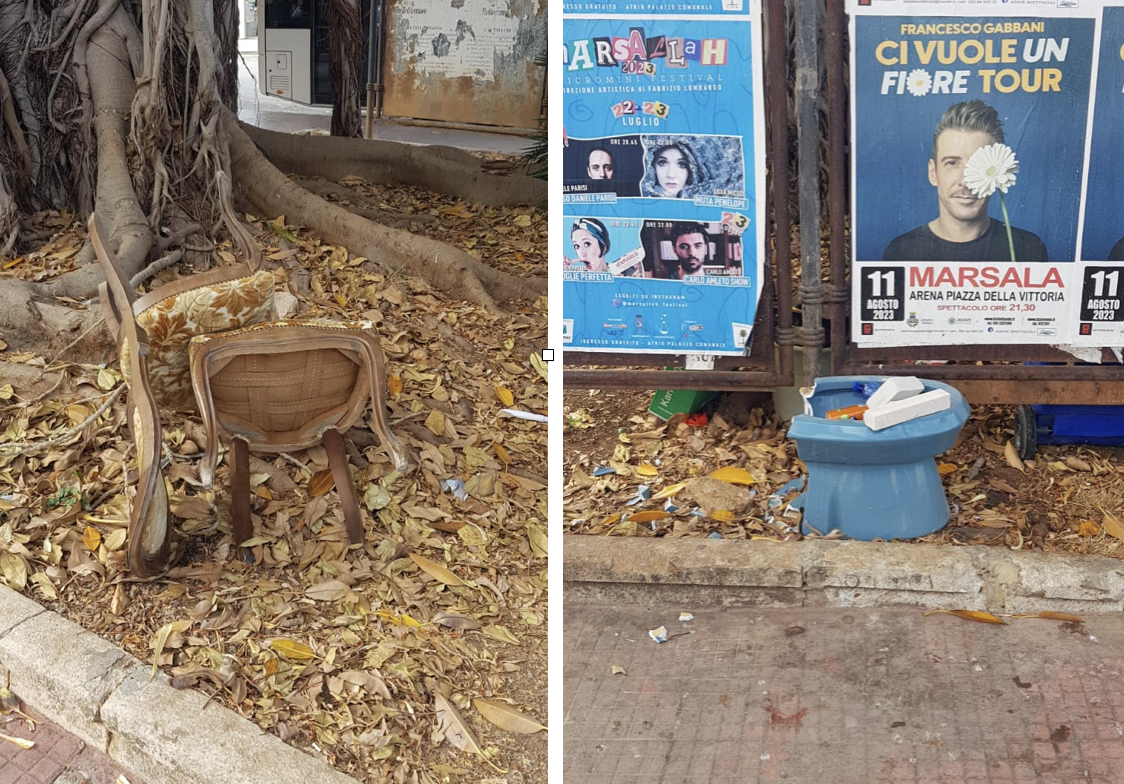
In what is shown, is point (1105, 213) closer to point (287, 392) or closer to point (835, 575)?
point (835, 575)

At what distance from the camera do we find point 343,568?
3.89 metres

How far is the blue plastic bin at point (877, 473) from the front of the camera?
4.20 m

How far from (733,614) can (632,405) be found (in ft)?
5.78

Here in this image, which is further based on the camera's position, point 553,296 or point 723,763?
point 723,763

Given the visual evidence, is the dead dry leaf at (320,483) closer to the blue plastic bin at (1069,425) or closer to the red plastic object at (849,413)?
the red plastic object at (849,413)

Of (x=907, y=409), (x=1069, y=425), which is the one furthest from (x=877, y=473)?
(x=1069, y=425)

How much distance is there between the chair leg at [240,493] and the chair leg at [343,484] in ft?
0.93

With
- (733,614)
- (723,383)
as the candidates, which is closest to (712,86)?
(723,383)

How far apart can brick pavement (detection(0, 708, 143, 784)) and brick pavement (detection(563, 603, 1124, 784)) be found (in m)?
1.40

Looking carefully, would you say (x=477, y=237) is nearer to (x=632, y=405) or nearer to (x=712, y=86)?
(x=632, y=405)

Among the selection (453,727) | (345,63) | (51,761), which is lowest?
(51,761)

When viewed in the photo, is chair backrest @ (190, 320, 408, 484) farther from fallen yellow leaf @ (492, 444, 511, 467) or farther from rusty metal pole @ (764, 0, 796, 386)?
rusty metal pole @ (764, 0, 796, 386)

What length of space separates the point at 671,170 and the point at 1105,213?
1.75m

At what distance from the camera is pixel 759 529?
457 cm
